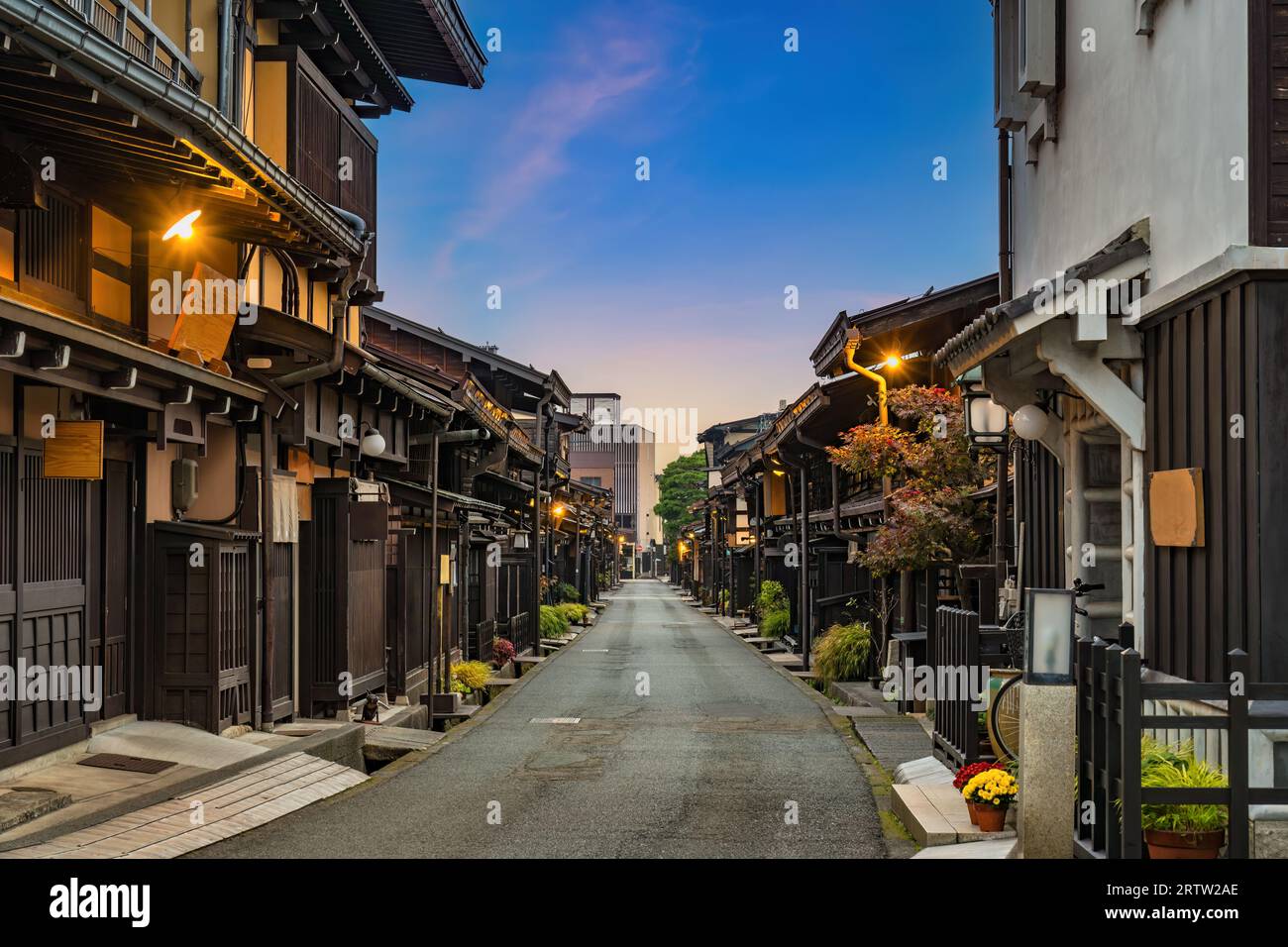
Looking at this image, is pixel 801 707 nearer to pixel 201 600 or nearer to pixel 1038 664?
→ pixel 201 600

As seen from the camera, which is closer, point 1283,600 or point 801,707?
point 1283,600

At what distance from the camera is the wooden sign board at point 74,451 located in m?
11.7

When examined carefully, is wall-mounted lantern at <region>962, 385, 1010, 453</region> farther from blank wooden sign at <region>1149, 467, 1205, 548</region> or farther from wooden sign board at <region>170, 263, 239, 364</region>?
wooden sign board at <region>170, 263, 239, 364</region>

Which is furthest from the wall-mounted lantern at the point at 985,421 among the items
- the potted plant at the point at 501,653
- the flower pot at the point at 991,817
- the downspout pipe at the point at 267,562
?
the potted plant at the point at 501,653

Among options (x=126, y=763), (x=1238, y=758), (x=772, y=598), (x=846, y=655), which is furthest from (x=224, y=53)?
(x=772, y=598)

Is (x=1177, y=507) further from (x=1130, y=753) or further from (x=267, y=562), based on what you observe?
Answer: (x=267, y=562)

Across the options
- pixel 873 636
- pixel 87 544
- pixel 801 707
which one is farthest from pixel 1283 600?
pixel 873 636

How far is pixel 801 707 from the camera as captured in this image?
22891 millimetres

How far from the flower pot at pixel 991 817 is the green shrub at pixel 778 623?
30044 millimetres

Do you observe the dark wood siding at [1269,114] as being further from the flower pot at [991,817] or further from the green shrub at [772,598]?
the green shrub at [772,598]

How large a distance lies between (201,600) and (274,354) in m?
3.98

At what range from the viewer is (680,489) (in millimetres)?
118812

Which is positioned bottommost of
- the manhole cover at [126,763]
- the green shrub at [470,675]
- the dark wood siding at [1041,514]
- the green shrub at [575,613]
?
the green shrub at [575,613]

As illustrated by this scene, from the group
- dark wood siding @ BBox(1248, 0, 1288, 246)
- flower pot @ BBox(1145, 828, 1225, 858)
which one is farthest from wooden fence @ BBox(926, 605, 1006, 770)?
dark wood siding @ BBox(1248, 0, 1288, 246)
